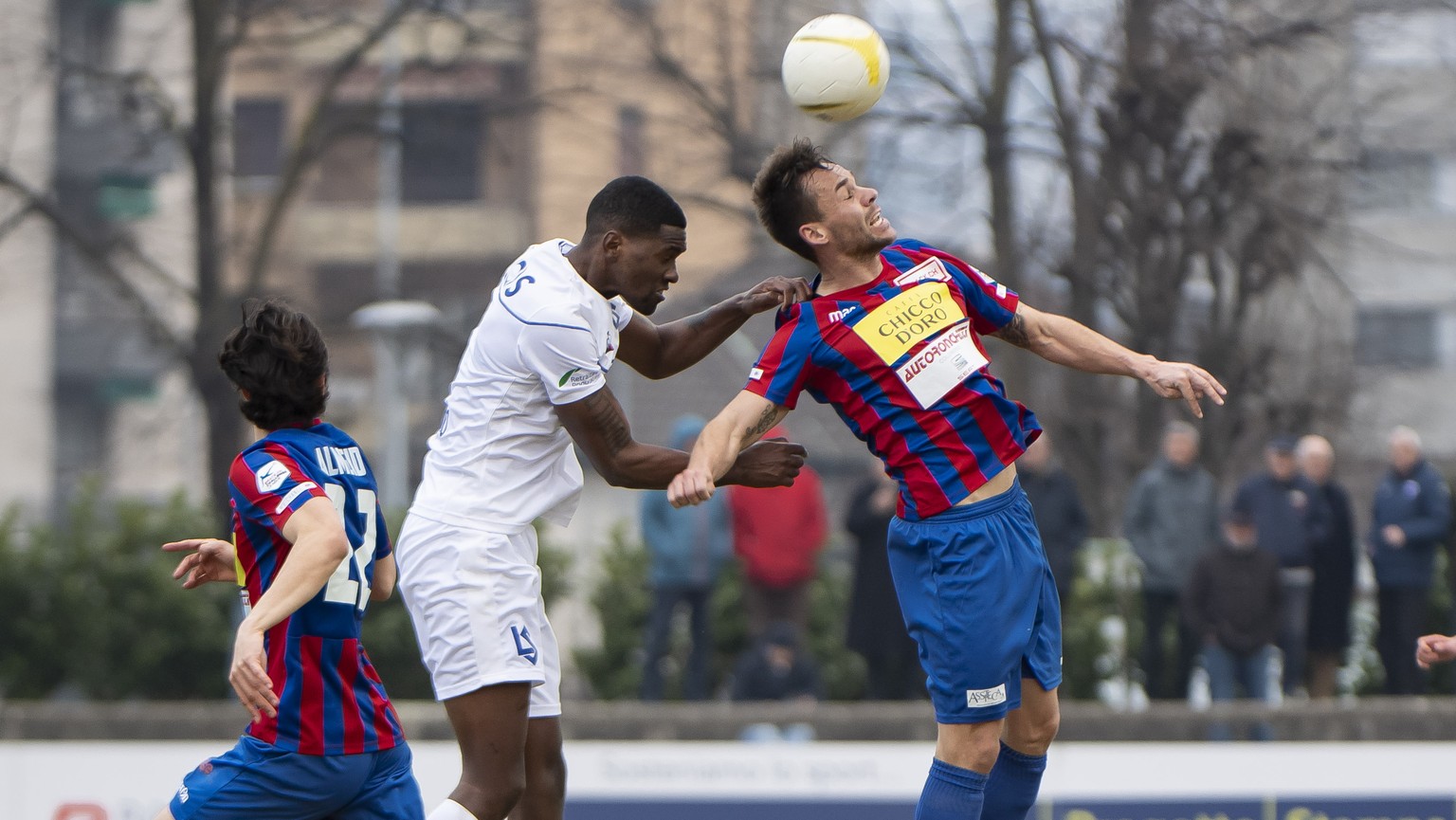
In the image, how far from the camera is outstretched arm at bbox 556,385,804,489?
505 centimetres

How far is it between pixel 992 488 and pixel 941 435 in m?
0.23

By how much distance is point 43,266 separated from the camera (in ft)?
57.9

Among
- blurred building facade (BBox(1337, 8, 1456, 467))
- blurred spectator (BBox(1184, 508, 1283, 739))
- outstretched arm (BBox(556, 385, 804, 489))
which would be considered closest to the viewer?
outstretched arm (BBox(556, 385, 804, 489))

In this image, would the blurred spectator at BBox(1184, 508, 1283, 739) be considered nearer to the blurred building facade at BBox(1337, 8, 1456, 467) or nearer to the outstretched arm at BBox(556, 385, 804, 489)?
the blurred building facade at BBox(1337, 8, 1456, 467)

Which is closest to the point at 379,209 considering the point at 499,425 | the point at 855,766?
the point at 855,766

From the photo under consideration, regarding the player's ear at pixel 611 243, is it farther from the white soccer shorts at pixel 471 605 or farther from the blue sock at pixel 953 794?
the blue sock at pixel 953 794

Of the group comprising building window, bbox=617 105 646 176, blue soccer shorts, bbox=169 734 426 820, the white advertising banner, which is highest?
building window, bbox=617 105 646 176

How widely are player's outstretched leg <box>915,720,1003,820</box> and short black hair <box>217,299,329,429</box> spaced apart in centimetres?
209

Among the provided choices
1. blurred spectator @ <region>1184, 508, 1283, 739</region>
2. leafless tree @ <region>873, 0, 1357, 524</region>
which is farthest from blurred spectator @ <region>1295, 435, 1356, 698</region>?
leafless tree @ <region>873, 0, 1357, 524</region>

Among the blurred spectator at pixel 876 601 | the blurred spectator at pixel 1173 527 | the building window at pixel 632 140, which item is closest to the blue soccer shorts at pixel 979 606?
the blurred spectator at pixel 876 601

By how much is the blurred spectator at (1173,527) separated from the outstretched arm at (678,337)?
19.4 ft

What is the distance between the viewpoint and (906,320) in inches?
Result: 201

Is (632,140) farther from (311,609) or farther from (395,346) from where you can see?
(311,609)

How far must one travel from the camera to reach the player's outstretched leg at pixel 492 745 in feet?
16.2
